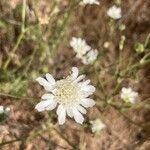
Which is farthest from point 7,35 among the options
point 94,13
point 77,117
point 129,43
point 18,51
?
point 77,117

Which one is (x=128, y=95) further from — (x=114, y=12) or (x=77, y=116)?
(x=77, y=116)

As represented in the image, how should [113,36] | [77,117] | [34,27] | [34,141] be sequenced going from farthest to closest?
[113,36], [34,141], [34,27], [77,117]

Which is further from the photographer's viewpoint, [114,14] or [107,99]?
[114,14]

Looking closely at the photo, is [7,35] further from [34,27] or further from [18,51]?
[34,27]

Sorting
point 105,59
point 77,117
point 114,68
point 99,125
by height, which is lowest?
point 77,117

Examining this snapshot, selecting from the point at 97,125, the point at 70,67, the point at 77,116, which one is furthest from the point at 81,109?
the point at 70,67

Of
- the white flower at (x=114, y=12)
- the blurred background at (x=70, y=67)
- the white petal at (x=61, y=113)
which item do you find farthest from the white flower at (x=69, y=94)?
the white flower at (x=114, y=12)

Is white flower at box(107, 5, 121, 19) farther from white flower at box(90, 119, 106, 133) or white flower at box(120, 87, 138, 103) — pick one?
white flower at box(90, 119, 106, 133)

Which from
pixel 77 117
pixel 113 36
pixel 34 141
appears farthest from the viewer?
pixel 113 36
